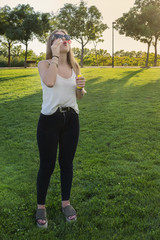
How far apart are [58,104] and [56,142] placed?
451mm

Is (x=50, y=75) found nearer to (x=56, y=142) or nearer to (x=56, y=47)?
(x=56, y=47)

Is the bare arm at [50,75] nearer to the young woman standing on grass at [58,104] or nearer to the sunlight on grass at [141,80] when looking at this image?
the young woman standing on grass at [58,104]

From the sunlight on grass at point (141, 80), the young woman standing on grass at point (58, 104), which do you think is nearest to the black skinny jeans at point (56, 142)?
the young woman standing on grass at point (58, 104)

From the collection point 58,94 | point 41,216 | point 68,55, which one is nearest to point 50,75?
point 58,94

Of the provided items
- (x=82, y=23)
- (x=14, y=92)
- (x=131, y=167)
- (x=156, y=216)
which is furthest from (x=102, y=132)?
(x=82, y=23)

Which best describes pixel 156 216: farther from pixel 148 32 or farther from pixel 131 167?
pixel 148 32

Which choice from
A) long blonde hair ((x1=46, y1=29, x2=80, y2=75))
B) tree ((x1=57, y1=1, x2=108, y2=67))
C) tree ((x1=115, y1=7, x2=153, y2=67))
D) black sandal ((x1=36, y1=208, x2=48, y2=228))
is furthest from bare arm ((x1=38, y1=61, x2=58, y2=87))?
tree ((x1=57, y1=1, x2=108, y2=67))

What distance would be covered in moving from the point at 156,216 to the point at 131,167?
1573 millimetres

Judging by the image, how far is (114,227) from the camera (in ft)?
10.7

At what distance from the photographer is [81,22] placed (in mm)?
44812

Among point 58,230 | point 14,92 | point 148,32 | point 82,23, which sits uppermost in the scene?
point 82,23

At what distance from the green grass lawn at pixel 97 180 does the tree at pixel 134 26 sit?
27.8 metres

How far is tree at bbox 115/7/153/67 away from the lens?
34219mm

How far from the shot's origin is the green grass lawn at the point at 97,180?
323cm
